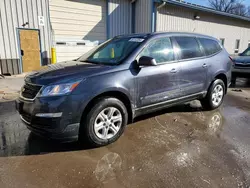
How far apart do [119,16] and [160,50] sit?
8.96m

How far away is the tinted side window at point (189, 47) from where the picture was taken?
4.03m

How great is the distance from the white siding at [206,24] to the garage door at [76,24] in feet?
11.4

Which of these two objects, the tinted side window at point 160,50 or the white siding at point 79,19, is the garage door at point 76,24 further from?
the tinted side window at point 160,50

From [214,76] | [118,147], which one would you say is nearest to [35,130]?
[118,147]

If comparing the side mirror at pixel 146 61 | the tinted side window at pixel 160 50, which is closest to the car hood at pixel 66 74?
the side mirror at pixel 146 61

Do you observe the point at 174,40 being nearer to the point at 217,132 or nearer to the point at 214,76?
the point at 214,76

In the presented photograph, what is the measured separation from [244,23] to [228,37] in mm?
2989

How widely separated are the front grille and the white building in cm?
693

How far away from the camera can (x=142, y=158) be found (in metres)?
2.80

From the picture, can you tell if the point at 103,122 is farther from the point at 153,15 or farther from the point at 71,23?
the point at 153,15

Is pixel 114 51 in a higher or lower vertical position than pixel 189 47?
lower

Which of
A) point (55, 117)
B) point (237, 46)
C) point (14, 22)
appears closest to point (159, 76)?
point (55, 117)

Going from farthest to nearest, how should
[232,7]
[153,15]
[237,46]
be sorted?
[232,7]
[237,46]
[153,15]

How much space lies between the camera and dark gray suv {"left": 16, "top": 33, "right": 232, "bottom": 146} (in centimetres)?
267
